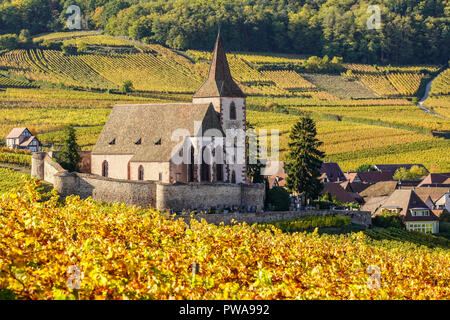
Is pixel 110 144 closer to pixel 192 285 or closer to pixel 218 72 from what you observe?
pixel 218 72

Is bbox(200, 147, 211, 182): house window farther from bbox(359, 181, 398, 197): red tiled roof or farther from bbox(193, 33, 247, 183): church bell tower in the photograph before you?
bbox(359, 181, 398, 197): red tiled roof

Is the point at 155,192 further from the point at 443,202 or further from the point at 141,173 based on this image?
the point at 443,202

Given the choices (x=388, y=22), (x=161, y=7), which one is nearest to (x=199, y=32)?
(x=161, y=7)

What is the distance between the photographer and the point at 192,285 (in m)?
20.0

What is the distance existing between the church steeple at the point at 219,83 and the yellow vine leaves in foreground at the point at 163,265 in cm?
2295

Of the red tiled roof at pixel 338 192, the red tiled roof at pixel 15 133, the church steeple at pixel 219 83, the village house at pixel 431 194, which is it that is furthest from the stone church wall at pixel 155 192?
the red tiled roof at pixel 15 133

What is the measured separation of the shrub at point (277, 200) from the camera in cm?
5288

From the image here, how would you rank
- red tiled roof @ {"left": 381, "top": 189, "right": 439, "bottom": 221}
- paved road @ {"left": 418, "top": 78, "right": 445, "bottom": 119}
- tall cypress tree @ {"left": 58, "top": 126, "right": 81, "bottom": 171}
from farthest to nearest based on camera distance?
1. paved road @ {"left": 418, "top": 78, "right": 445, "bottom": 119}
2. red tiled roof @ {"left": 381, "top": 189, "right": 439, "bottom": 221}
3. tall cypress tree @ {"left": 58, "top": 126, "right": 81, "bottom": 171}

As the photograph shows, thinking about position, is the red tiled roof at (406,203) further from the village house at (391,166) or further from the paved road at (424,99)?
the paved road at (424,99)

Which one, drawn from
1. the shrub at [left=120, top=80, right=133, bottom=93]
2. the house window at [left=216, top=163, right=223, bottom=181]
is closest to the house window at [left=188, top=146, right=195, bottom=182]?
the house window at [left=216, top=163, right=223, bottom=181]

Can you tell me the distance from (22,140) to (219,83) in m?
28.6

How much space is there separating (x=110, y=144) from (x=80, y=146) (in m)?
21.9

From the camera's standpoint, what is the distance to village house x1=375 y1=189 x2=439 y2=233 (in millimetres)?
62594

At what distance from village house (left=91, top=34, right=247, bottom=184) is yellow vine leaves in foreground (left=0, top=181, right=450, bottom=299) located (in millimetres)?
20157
